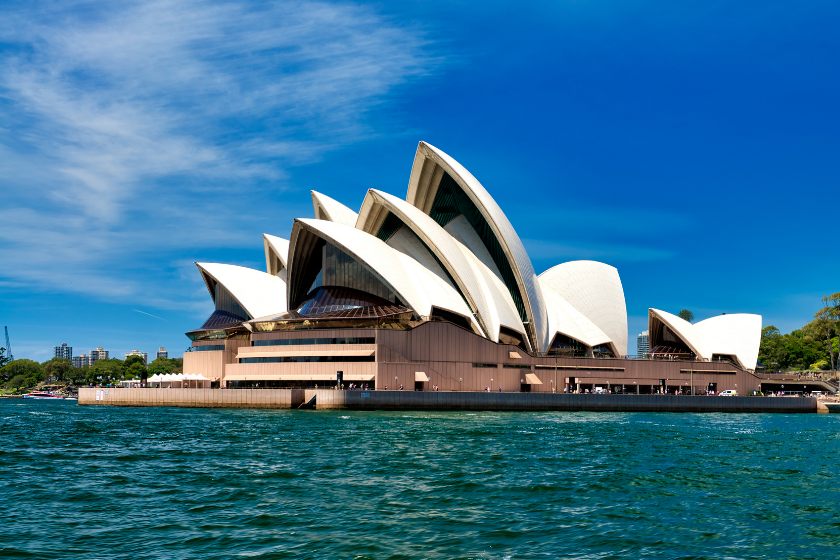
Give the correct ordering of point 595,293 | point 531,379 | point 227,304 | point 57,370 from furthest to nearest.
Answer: point 57,370
point 595,293
point 227,304
point 531,379

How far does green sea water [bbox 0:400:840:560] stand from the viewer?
462 inches

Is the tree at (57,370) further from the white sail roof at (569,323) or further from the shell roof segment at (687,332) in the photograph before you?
the shell roof segment at (687,332)

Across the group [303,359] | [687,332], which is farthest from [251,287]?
[687,332]

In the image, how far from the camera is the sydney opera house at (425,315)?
187 ft

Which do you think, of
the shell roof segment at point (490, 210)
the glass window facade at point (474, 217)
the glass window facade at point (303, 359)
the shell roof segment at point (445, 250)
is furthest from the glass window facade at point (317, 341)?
the glass window facade at point (474, 217)

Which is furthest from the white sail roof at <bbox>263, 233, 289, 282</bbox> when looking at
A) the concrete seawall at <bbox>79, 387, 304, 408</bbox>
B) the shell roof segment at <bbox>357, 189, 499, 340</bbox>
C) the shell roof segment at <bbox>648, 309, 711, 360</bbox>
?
Result: the shell roof segment at <bbox>648, 309, 711, 360</bbox>

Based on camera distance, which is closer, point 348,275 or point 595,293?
point 348,275

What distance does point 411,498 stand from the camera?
50.8 feet

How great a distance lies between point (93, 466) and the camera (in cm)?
2020

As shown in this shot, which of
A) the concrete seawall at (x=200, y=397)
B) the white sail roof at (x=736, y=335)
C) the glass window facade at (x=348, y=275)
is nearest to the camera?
the concrete seawall at (x=200, y=397)

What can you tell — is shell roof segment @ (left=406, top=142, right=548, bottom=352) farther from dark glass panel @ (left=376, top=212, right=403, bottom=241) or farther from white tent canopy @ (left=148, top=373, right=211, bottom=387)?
white tent canopy @ (left=148, top=373, right=211, bottom=387)

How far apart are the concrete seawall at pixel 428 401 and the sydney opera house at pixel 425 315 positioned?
3.80 m

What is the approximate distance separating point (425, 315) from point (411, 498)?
42092mm

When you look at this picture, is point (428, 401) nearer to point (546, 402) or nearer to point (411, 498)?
point (546, 402)
